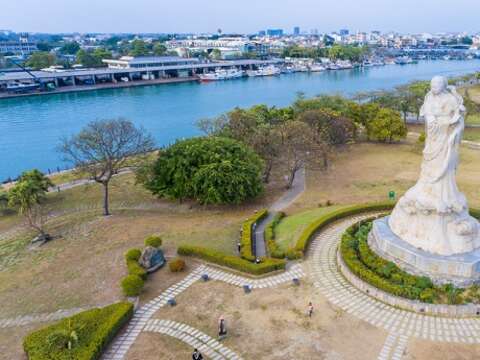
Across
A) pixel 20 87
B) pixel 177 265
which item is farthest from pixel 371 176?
pixel 20 87

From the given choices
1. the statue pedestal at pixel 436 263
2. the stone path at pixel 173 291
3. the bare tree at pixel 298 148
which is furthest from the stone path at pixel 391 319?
the bare tree at pixel 298 148

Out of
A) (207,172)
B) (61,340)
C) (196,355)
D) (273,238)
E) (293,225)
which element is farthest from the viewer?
(207,172)

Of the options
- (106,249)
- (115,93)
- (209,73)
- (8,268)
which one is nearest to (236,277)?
(106,249)

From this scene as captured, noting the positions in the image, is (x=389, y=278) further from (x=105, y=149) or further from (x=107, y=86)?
(x=107, y=86)

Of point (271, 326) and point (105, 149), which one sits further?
point (105, 149)

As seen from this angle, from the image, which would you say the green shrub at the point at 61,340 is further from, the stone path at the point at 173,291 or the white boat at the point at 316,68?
the white boat at the point at 316,68

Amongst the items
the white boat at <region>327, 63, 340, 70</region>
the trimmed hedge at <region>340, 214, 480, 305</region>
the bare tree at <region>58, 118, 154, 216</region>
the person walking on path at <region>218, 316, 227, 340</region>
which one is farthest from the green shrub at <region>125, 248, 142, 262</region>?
the white boat at <region>327, 63, 340, 70</region>
